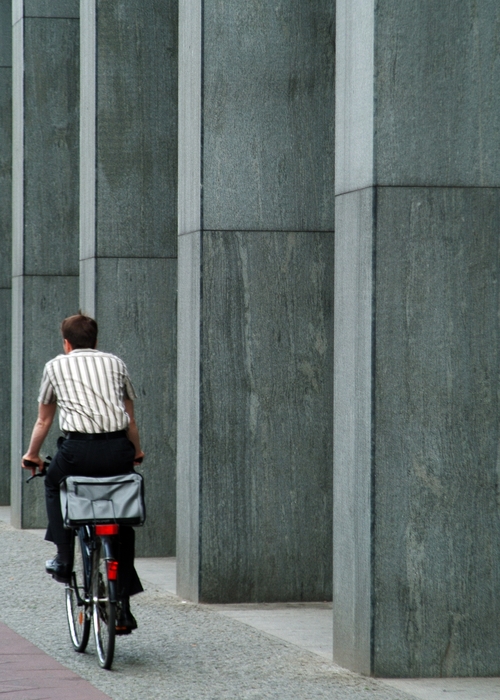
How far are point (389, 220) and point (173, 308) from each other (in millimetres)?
4901

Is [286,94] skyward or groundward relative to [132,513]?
skyward

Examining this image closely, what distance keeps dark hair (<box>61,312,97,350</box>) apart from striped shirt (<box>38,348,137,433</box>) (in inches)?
2.1

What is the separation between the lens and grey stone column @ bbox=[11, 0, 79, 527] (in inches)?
528

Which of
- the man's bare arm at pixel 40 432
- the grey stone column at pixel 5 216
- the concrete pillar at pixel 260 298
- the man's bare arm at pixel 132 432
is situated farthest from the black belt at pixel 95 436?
the grey stone column at pixel 5 216

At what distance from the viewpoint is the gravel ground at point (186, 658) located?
6344mm

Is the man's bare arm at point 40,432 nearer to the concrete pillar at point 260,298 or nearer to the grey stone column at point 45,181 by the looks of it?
the concrete pillar at point 260,298

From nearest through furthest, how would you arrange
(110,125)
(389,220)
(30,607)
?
(389,220)
(30,607)
(110,125)

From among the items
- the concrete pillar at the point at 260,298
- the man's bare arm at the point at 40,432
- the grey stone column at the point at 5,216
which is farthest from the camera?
the grey stone column at the point at 5,216

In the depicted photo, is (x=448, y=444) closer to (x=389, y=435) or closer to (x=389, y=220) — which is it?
(x=389, y=435)

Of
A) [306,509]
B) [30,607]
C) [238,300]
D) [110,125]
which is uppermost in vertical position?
[110,125]

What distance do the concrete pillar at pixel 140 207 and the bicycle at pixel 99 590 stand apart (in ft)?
12.9

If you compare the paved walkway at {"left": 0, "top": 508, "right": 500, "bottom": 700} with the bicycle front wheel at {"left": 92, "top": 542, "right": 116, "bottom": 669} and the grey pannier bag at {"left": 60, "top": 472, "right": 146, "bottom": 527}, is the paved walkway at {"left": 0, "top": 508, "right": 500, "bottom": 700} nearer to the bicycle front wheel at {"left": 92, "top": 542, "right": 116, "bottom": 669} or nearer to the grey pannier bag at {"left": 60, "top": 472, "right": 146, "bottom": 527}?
the bicycle front wheel at {"left": 92, "top": 542, "right": 116, "bottom": 669}

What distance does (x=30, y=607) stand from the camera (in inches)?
348

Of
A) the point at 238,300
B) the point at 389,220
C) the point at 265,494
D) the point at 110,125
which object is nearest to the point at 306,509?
the point at 265,494
